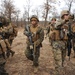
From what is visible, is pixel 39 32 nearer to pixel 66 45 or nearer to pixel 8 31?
pixel 66 45

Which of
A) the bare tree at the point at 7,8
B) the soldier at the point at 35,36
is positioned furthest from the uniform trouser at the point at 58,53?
the bare tree at the point at 7,8

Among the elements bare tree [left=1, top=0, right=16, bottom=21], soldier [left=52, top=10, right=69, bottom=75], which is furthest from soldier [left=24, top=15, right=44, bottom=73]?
bare tree [left=1, top=0, right=16, bottom=21]

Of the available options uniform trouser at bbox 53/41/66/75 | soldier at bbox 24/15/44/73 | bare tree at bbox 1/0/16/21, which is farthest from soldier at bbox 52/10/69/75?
bare tree at bbox 1/0/16/21

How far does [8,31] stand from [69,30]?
8.92ft

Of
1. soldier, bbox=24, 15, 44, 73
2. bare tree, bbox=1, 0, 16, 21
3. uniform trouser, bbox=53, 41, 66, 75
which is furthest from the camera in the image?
bare tree, bbox=1, 0, 16, 21

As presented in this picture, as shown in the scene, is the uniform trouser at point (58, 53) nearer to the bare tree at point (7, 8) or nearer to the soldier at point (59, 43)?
the soldier at point (59, 43)

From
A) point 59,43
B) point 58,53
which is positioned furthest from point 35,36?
point 58,53

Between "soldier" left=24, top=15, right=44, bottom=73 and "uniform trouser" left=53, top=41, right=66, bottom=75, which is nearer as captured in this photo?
"uniform trouser" left=53, top=41, right=66, bottom=75

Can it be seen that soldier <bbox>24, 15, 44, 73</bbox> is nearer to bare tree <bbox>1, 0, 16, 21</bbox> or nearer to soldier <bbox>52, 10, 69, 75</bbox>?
soldier <bbox>52, 10, 69, 75</bbox>

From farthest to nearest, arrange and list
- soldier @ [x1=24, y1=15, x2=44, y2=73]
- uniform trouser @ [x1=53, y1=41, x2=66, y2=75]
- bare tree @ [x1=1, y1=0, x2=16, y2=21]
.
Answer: bare tree @ [x1=1, y1=0, x2=16, y2=21], soldier @ [x1=24, y1=15, x2=44, y2=73], uniform trouser @ [x1=53, y1=41, x2=66, y2=75]

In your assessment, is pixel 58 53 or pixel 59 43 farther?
pixel 59 43

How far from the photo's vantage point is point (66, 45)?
746cm

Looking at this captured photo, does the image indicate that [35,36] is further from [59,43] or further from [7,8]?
[7,8]

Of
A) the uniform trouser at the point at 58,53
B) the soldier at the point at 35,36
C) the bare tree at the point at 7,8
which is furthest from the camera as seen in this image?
the bare tree at the point at 7,8
